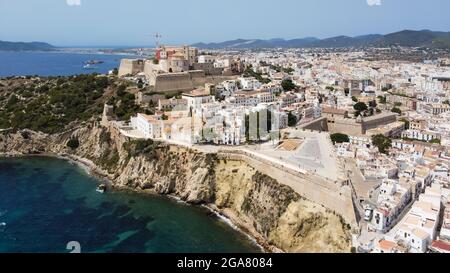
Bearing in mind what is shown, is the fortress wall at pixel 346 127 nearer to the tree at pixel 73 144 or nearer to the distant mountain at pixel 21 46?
the tree at pixel 73 144

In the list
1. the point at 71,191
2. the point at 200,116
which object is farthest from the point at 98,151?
the point at 200,116

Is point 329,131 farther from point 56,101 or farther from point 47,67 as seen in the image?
point 47,67

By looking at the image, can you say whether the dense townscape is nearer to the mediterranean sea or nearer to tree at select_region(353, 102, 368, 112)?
tree at select_region(353, 102, 368, 112)

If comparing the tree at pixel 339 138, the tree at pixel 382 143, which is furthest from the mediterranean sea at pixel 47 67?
the tree at pixel 382 143

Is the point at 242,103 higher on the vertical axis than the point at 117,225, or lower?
higher

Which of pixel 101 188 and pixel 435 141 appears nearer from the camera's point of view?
pixel 101 188

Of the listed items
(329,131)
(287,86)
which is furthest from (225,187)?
(287,86)

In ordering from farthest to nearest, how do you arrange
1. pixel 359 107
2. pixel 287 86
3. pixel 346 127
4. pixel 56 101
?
pixel 287 86
pixel 56 101
pixel 359 107
pixel 346 127
